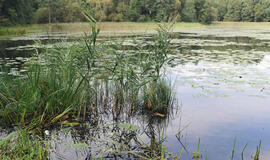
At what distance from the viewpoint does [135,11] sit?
46188 millimetres

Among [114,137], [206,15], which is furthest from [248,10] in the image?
[114,137]

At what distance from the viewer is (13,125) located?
379 centimetres

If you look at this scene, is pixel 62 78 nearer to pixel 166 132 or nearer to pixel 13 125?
pixel 13 125

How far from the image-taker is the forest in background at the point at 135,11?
112 feet

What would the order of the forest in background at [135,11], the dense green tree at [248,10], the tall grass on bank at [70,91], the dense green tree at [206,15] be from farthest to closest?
1. the dense green tree at [248,10]
2. the dense green tree at [206,15]
3. the forest in background at [135,11]
4. the tall grass on bank at [70,91]

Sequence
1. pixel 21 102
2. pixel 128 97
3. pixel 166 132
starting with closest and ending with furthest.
Answer: 1. pixel 21 102
2. pixel 166 132
3. pixel 128 97

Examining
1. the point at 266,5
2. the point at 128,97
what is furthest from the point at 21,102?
the point at 266,5

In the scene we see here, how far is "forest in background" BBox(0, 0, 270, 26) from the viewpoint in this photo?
34.2m

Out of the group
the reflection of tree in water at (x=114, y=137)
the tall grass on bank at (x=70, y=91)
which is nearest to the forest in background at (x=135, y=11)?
the tall grass on bank at (x=70, y=91)

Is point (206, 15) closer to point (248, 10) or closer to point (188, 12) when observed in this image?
point (188, 12)

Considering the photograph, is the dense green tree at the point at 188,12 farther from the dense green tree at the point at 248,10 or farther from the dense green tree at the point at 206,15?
the dense green tree at the point at 248,10

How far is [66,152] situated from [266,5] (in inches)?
2844

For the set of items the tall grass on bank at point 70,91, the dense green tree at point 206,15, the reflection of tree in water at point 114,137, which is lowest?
the reflection of tree in water at point 114,137

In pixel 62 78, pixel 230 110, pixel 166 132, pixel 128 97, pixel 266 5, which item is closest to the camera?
pixel 166 132
